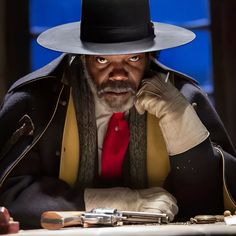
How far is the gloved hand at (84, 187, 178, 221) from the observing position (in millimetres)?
1924

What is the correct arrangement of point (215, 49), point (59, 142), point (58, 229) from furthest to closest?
point (215, 49) < point (59, 142) < point (58, 229)

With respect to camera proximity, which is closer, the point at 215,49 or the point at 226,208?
the point at 226,208

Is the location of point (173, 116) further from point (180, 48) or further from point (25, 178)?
point (180, 48)

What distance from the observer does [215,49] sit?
2.60 metres

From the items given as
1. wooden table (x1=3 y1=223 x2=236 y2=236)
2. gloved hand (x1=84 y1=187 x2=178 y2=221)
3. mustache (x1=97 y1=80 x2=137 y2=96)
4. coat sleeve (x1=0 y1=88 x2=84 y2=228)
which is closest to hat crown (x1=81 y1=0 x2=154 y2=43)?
mustache (x1=97 y1=80 x2=137 y2=96)

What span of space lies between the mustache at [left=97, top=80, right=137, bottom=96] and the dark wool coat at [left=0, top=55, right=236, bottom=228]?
12 cm

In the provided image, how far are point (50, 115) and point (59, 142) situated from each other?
0.26 ft

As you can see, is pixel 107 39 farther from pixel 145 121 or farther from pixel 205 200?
pixel 205 200

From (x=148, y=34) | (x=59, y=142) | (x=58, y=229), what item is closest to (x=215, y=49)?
(x=148, y=34)

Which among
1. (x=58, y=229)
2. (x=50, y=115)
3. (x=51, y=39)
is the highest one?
(x=51, y=39)

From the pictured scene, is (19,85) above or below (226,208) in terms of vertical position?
above

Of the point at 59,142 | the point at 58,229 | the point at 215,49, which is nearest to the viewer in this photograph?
the point at 58,229

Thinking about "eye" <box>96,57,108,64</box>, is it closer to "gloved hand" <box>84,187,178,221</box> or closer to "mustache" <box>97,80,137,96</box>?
"mustache" <box>97,80,137,96</box>

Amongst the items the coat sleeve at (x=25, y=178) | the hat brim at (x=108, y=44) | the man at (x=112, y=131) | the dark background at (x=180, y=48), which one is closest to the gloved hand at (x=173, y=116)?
the man at (x=112, y=131)
